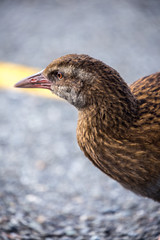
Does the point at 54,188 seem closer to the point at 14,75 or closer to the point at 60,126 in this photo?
the point at 60,126

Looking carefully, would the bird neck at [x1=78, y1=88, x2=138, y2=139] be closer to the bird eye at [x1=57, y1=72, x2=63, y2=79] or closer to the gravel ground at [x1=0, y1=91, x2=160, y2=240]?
the bird eye at [x1=57, y1=72, x2=63, y2=79]

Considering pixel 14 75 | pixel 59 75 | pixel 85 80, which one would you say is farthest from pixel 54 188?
pixel 14 75

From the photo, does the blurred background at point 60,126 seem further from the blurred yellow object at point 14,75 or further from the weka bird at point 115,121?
the weka bird at point 115,121

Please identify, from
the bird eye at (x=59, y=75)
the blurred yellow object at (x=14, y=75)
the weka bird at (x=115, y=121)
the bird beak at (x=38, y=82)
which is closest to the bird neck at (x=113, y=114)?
the weka bird at (x=115, y=121)

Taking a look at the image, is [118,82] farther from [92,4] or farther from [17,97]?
[92,4]

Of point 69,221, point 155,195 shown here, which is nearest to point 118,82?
point 155,195

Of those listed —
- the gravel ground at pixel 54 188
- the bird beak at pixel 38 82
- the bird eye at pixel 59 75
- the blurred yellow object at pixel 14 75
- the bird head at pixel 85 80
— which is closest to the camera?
the bird head at pixel 85 80
